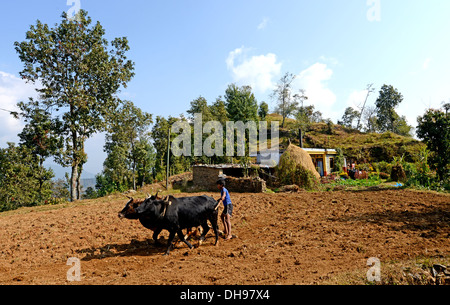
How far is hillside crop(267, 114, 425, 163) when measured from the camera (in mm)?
32875

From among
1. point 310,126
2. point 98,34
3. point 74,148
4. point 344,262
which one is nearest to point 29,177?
point 74,148

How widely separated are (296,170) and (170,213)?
1364 cm

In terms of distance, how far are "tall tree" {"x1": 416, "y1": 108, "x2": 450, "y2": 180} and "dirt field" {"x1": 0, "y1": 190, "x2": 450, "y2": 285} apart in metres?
4.04

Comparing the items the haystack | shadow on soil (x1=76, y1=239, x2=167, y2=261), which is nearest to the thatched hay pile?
the haystack

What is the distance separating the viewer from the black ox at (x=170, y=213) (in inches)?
277

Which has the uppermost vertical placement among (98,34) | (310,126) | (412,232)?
(98,34)

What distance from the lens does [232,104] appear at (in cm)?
4591

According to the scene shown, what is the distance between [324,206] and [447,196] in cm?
590

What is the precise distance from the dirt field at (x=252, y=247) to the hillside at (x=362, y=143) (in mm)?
13838

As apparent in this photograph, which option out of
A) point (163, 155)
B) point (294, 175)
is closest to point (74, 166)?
point (163, 155)

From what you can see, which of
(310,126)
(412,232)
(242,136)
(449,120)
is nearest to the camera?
(412,232)

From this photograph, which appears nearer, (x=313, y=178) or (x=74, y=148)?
(x=313, y=178)

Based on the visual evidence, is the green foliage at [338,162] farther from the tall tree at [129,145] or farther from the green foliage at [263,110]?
the green foliage at [263,110]
